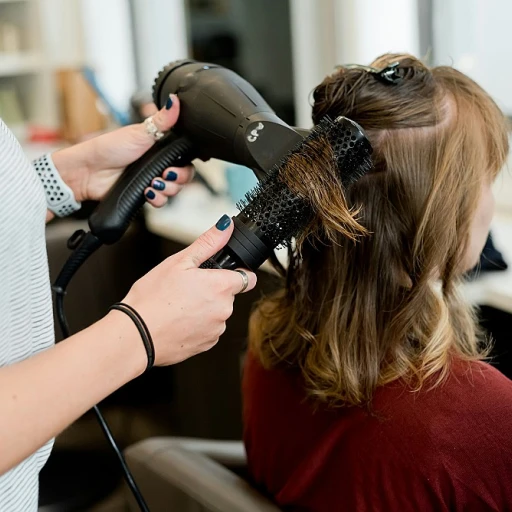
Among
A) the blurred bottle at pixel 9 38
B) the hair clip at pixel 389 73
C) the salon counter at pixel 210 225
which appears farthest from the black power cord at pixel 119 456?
the blurred bottle at pixel 9 38

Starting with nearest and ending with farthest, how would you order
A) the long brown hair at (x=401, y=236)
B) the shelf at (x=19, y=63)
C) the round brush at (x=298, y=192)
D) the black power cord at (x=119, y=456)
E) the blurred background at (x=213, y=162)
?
1. the round brush at (x=298, y=192)
2. the long brown hair at (x=401, y=236)
3. the black power cord at (x=119, y=456)
4. the blurred background at (x=213, y=162)
5. the shelf at (x=19, y=63)

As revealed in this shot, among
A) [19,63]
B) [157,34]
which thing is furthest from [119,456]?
[19,63]

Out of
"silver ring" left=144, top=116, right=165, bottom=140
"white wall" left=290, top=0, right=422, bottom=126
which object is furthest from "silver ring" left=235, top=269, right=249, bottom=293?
"white wall" left=290, top=0, right=422, bottom=126

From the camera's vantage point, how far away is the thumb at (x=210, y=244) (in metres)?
0.70

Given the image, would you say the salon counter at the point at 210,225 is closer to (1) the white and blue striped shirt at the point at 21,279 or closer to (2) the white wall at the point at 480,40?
(2) the white wall at the point at 480,40

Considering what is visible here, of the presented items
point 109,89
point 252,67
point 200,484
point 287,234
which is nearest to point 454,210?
point 287,234

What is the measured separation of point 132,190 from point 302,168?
351mm

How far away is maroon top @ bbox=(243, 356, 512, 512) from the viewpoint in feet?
2.56

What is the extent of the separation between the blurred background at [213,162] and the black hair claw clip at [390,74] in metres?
0.27

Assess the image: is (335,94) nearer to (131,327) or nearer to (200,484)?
(131,327)

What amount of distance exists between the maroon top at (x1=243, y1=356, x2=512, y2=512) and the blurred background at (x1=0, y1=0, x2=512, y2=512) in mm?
235

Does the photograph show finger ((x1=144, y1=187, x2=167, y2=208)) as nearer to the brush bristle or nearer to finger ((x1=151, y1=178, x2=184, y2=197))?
finger ((x1=151, y1=178, x2=184, y2=197))

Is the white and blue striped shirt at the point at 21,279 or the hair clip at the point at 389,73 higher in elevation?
the hair clip at the point at 389,73

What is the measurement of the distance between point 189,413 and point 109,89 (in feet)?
4.53
